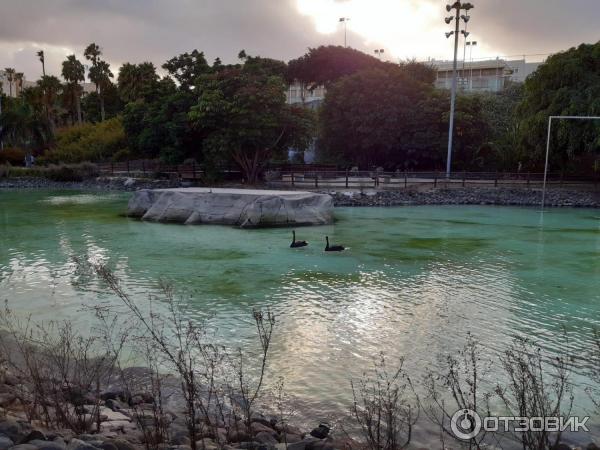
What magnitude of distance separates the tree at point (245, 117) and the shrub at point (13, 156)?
25.8 meters

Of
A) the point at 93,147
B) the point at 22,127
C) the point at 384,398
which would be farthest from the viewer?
the point at 93,147

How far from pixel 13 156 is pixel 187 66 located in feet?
75.3

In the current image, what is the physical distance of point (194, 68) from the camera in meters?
38.2

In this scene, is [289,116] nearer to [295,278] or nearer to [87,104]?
[295,278]

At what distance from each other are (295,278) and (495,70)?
70.2 metres

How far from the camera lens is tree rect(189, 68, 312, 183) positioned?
30.8 meters

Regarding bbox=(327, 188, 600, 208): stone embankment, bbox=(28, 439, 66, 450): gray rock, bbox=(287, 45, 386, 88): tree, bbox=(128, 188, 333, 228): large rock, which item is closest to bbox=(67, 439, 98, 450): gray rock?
bbox=(28, 439, 66, 450): gray rock

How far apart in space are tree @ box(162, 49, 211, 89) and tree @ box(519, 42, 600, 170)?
2211cm

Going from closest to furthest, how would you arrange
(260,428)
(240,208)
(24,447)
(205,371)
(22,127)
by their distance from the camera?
(24,447) < (260,428) < (205,371) < (240,208) < (22,127)

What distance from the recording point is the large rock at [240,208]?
20.8 metres

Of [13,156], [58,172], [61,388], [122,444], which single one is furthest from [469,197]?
[13,156]

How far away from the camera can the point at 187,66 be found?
38.4 meters

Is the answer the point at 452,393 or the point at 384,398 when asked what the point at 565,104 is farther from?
the point at 384,398

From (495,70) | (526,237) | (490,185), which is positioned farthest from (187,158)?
(495,70)
